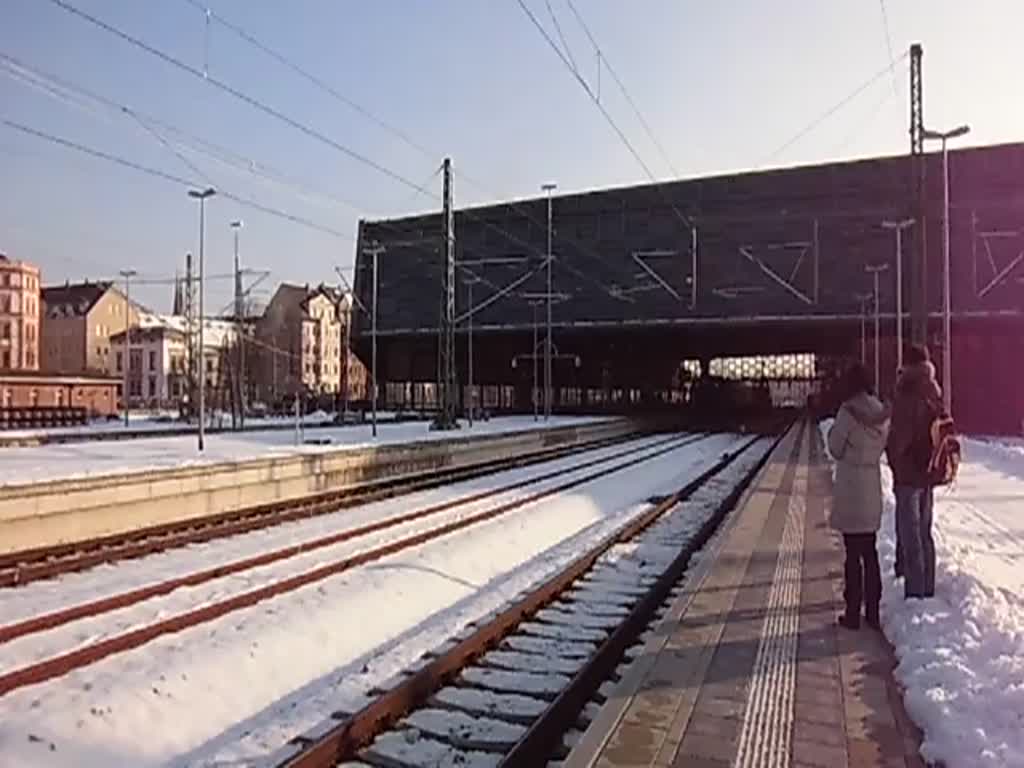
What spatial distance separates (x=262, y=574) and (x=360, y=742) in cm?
617

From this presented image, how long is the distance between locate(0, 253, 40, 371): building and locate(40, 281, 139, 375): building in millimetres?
14827

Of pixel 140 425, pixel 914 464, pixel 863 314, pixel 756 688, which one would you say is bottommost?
pixel 756 688

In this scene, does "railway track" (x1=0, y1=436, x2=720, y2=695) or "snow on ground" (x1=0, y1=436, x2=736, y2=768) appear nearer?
"snow on ground" (x1=0, y1=436, x2=736, y2=768)

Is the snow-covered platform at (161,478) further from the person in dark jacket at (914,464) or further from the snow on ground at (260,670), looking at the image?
the person in dark jacket at (914,464)

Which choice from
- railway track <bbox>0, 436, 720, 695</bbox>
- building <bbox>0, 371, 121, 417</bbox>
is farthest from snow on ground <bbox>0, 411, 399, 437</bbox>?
railway track <bbox>0, 436, 720, 695</bbox>

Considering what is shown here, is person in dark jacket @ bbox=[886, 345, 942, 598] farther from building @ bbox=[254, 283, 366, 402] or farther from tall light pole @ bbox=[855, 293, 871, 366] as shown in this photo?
building @ bbox=[254, 283, 366, 402]

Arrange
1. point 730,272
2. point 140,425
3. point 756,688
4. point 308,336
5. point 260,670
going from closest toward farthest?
point 756,688 < point 260,670 < point 140,425 < point 730,272 < point 308,336

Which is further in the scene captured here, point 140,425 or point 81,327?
point 81,327

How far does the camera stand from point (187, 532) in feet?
51.7

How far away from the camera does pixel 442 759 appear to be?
5820mm

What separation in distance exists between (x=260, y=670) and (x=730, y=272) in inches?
2119

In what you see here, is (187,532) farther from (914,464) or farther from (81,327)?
(81,327)

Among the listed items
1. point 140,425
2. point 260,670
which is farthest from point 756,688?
point 140,425

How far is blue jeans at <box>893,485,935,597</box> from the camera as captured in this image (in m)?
8.23
